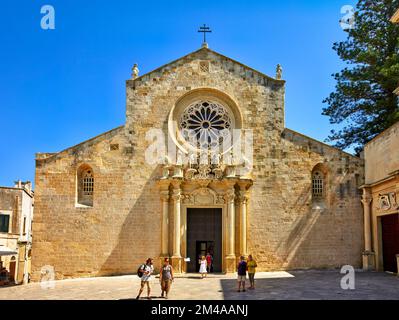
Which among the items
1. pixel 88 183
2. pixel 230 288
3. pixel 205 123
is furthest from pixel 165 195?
pixel 230 288

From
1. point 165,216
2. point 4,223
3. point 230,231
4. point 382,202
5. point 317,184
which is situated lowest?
point 230,231

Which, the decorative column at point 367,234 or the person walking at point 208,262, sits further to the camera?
the decorative column at point 367,234

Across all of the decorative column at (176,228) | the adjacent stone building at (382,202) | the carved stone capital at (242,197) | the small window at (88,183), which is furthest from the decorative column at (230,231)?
the small window at (88,183)

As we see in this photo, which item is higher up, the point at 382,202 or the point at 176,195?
the point at 176,195

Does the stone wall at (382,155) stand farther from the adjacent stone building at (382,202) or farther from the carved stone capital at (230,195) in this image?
the carved stone capital at (230,195)

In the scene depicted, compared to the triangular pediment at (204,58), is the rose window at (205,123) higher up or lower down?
lower down

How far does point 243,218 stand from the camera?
23.1 metres

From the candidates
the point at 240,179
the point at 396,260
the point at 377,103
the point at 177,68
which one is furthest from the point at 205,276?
the point at 377,103

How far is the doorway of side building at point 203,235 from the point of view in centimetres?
2358

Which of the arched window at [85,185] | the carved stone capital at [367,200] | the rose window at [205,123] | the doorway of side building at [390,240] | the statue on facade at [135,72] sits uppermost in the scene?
the statue on facade at [135,72]

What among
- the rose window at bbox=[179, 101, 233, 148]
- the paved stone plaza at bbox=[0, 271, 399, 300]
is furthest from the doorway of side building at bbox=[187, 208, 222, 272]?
the rose window at bbox=[179, 101, 233, 148]

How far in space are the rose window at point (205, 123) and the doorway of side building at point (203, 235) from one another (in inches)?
136

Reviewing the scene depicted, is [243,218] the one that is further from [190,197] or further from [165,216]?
[165,216]

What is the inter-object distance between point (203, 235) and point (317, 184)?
6322mm
